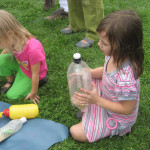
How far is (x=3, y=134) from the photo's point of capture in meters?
1.82

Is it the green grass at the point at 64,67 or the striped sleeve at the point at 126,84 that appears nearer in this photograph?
the striped sleeve at the point at 126,84

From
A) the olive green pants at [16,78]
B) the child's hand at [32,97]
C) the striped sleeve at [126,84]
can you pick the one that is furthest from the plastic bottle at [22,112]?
the striped sleeve at [126,84]

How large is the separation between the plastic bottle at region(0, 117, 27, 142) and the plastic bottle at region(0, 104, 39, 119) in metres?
0.07

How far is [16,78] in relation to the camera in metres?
2.51

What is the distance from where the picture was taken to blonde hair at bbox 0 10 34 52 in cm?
190

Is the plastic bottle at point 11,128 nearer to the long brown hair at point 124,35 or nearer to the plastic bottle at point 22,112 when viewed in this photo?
the plastic bottle at point 22,112

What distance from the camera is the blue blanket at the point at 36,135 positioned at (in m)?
1.80

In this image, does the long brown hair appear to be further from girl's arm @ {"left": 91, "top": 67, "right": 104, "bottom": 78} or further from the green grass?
the green grass

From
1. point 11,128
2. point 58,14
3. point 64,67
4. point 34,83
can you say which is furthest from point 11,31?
point 58,14

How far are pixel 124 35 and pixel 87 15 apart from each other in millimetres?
1849

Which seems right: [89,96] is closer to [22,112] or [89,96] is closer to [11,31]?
[22,112]

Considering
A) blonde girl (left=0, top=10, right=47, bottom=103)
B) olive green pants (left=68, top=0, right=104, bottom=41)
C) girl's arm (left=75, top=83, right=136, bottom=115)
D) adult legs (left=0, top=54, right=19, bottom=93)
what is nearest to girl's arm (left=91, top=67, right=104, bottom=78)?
girl's arm (left=75, top=83, right=136, bottom=115)

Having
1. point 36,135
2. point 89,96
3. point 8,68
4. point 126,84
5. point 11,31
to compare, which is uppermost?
point 11,31

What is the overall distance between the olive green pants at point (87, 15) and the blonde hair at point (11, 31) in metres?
1.28
